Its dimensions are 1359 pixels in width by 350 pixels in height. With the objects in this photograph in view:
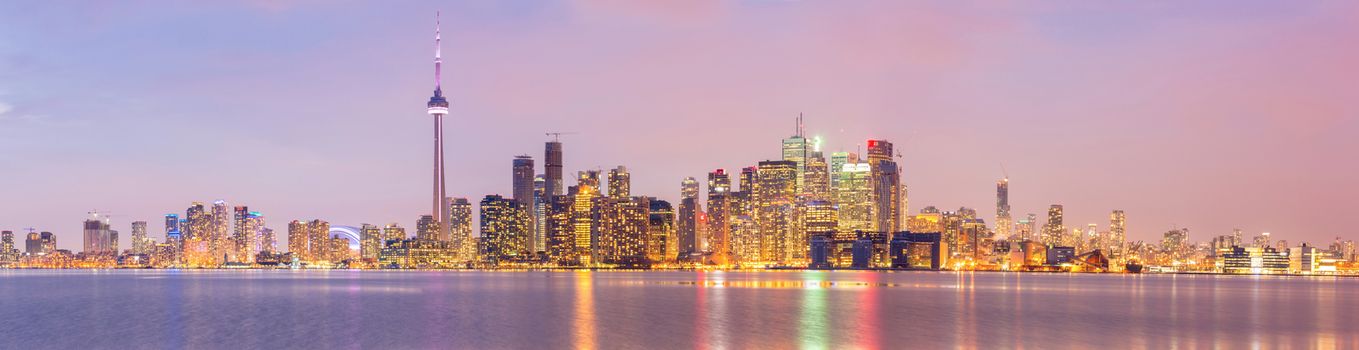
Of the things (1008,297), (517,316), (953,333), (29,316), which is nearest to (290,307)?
(29,316)

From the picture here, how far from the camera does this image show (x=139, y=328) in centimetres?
9000

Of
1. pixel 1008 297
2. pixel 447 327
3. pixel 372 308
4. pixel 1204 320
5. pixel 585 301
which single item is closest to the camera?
pixel 447 327

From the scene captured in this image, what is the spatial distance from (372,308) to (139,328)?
1167 inches

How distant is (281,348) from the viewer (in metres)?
72.9

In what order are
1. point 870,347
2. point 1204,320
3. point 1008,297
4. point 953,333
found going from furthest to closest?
point 1008,297, point 1204,320, point 953,333, point 870,347

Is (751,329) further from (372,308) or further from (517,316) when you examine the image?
(372,308)

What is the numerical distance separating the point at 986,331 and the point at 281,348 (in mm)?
49356

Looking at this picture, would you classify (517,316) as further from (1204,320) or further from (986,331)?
(1204,320)

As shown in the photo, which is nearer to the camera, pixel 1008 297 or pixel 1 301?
pixel 1 301

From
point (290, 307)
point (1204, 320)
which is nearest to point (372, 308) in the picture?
point (290, 307)

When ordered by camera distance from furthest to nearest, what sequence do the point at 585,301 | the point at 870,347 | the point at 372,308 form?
the point at 585,301 → the point at 372,308 → the point at 870,347

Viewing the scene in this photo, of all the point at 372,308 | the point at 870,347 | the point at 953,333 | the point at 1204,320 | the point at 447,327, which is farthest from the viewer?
the point at 372,308

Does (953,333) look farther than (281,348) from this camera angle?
Yes

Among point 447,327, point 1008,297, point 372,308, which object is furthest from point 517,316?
point 1008,297
